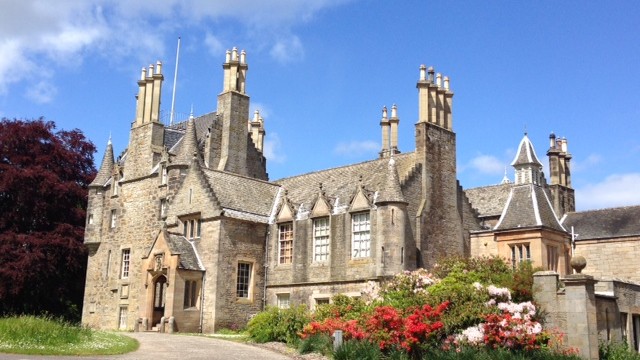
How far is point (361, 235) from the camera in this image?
33562mm

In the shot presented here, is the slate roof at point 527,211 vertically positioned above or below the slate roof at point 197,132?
below

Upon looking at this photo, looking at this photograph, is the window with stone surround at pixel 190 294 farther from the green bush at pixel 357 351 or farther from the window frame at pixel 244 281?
the green bush at pixel 357 351

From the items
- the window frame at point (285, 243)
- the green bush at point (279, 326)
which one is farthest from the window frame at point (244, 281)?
the green bush at point (279, 326)

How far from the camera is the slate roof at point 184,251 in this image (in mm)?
34375

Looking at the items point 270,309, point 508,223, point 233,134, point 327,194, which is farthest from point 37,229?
point 508,223

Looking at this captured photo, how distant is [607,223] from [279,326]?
2176cm

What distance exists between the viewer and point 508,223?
36.6 m

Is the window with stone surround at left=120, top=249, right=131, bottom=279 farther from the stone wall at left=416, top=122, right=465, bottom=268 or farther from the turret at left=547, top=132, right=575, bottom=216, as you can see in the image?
the turret at left=547, top=132, right=575, bottom=216

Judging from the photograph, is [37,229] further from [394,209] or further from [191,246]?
[394,209]

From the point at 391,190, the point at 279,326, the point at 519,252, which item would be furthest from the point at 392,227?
the point at 279,326

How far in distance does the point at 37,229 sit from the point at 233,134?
583 inches

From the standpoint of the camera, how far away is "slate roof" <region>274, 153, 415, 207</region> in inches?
1388

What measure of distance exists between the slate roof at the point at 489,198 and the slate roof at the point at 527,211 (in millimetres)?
5474

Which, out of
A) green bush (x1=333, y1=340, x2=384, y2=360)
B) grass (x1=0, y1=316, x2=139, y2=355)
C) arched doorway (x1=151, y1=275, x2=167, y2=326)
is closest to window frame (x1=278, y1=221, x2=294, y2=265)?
arched doorway (x1=151, y1=275, x2=167, y2=326)
